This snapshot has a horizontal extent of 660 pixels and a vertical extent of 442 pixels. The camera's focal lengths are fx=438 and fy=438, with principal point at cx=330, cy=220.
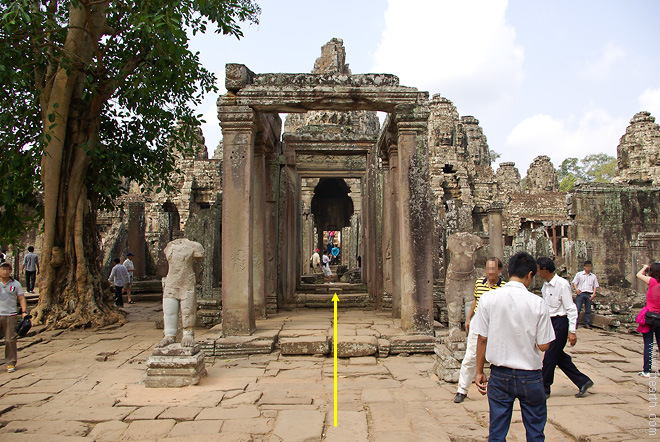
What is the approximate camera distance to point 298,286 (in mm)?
11664

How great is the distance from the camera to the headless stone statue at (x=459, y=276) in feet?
18.3

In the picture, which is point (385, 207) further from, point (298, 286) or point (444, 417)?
point (444, 417)

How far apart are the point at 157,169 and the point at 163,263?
520cm

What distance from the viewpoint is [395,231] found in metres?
8.55

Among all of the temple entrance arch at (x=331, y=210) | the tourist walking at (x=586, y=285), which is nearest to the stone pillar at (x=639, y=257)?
the tourist walking at (x=586, y=285)

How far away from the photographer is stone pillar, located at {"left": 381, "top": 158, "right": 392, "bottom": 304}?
30.5 ft

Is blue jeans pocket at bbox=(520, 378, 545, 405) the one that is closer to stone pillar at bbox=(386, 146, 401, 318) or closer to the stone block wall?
stone pillar at bbox=(386, 146, 401, 318)

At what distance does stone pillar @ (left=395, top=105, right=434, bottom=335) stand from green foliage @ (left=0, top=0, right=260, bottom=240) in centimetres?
435

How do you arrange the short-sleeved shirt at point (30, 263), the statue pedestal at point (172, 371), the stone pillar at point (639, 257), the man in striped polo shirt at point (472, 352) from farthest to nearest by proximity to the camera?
the short-sleeved shirt at point (30, 263) → the stone pillar at point (639, 257) → the statue pedestal at point (172, 371) → the man in striped polo shirt at point (472, 352)

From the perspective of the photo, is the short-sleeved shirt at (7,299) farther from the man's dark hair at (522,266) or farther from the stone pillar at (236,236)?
the man's dark hair at (522,266)

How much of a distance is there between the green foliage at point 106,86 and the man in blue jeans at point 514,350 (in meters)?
7.05

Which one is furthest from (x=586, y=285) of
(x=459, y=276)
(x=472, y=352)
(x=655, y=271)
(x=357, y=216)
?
(x=357, y=216)

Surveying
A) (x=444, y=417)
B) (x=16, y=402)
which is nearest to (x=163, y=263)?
(x=16, y=402)

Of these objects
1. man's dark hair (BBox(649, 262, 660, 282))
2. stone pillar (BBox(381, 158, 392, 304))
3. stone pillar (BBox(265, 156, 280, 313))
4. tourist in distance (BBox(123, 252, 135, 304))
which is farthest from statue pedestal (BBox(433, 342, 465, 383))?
tourist in distance (BBox(123, 252, 135, 304))
